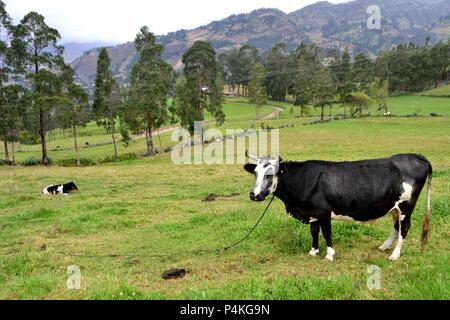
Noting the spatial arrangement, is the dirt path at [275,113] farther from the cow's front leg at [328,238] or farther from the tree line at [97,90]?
the cow's front leg at [328,238]

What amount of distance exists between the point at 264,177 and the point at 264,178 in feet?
0.07

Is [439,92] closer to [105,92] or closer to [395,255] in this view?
[105,92]

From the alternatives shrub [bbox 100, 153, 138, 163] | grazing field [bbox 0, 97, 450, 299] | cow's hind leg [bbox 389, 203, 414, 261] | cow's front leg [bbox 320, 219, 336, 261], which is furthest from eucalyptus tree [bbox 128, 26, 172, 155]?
cow's hind leg [bbox 389, 203, 414, 261]

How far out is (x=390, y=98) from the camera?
111 m

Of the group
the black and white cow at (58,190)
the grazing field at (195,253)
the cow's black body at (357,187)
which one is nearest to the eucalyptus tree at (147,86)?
the black and white cow at (58,190)

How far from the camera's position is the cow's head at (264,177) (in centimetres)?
817

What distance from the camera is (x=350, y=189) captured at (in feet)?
27.5

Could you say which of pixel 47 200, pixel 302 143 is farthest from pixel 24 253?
pixel 302 143

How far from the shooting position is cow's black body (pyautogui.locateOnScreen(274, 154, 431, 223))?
27.3 feet

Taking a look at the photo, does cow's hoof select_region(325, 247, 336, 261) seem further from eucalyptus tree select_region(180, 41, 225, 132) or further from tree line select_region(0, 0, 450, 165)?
eucalyptus tree select_region(180, 41, 225, 132)

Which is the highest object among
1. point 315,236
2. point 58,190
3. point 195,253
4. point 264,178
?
point 264,178

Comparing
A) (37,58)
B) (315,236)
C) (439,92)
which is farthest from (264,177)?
(439,92)

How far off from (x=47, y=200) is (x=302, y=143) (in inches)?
1503

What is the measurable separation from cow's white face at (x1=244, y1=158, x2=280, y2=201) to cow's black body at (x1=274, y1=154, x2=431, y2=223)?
27 cm
